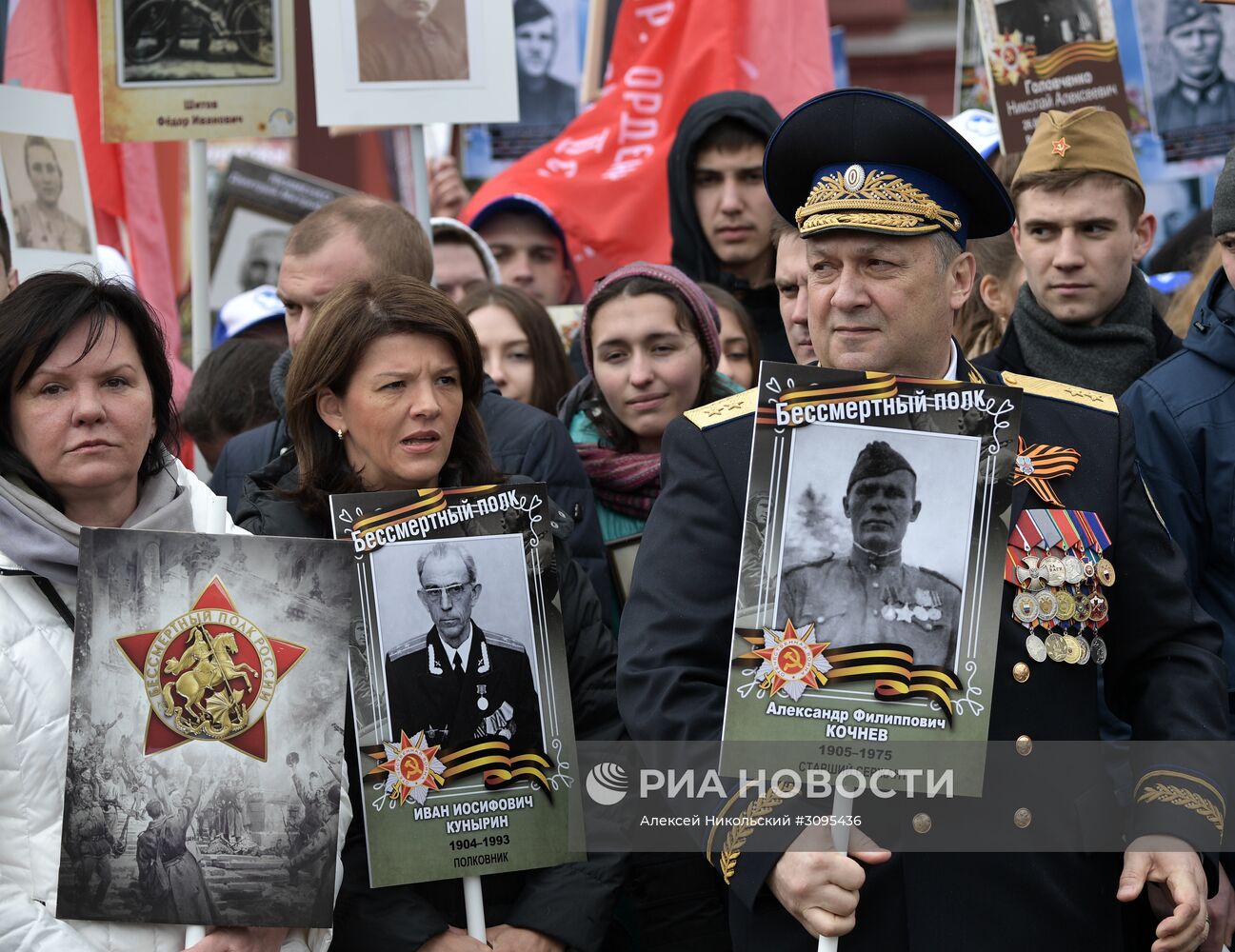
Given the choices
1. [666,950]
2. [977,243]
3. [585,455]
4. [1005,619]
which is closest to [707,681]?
[1005,619]

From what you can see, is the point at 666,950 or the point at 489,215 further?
the point at 489,215

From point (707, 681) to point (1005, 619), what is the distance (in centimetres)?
57

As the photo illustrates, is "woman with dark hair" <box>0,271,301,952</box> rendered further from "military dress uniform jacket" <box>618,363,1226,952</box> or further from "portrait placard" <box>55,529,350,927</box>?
"military dress uniform jacket" <box>618,363,1226,952</box>

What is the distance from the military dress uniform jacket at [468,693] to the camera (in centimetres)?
334

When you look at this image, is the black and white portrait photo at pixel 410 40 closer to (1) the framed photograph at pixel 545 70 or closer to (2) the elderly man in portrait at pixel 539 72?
(1) the framed photograph at pixel 545 70

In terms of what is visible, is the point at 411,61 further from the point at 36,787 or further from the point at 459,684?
the point at 36,787

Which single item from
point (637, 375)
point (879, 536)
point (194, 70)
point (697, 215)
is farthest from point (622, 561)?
point (194, 70)

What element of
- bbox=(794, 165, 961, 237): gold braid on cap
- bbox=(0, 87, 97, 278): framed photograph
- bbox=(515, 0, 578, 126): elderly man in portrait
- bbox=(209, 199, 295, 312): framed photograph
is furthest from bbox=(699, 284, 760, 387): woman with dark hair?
bbox=(515, 0, 578, 126): elderly man in portrait

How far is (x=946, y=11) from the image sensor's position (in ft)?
65.5

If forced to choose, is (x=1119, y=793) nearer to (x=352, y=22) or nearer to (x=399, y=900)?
(x=399, y=900)

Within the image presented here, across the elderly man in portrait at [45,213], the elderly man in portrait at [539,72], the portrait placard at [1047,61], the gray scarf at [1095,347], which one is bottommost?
the gray scarf at [1095,347]

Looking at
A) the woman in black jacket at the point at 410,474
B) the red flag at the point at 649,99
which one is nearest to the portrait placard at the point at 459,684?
the woman in black jacket at the point at 410,474

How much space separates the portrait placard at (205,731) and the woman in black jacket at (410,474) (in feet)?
1.25

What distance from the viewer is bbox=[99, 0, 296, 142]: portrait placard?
5.64m
